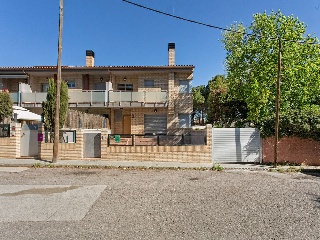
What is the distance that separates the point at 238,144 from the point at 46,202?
30.8ft

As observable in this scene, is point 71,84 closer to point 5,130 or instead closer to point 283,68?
point 5,130

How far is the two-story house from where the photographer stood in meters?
17.7

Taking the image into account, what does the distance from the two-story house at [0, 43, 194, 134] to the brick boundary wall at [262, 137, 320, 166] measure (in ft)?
26.0

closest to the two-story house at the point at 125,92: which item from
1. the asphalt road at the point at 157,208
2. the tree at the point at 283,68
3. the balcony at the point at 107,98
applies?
the balcony at the point at 107,98

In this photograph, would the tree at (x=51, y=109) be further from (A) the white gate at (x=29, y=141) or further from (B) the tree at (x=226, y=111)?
(B) the tree at (x=226, y=111)

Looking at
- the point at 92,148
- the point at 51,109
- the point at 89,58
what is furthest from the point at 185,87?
the point at 51,109

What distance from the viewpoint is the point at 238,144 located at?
11.7m

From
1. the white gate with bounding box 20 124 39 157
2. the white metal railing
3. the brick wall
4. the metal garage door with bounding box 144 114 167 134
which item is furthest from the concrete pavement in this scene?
the metal garage door with bounding box 144 114 167 134

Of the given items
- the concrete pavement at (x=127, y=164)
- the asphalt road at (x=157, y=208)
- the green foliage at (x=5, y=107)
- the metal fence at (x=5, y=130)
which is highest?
the green foliage at (x=5, y=107)

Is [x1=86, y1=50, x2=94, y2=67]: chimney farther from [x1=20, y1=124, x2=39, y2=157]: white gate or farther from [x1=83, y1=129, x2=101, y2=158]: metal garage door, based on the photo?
[x1=83, y1=129, x2=101, y2=158]: metal garage door

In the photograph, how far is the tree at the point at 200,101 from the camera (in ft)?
141

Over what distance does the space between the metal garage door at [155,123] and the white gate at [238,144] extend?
774 centimetres

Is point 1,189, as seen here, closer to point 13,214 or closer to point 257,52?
point 13,214

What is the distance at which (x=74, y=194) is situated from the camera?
6055 millimetres
